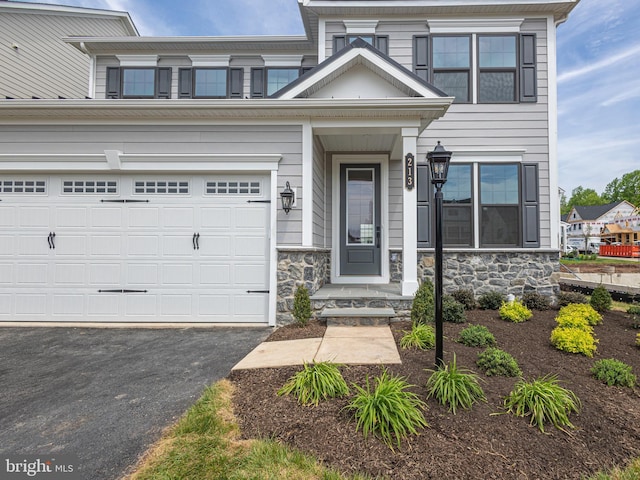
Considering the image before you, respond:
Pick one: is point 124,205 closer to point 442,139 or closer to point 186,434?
point 186,434

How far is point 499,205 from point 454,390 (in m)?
5.06

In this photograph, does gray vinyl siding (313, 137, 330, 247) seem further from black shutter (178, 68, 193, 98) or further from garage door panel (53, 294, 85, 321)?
black shutter (178, 68, 193, 98)

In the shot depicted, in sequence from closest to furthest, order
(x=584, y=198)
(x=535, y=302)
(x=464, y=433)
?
(x=464, y=433) < (x=535, y=302) < (x=584, y=198)

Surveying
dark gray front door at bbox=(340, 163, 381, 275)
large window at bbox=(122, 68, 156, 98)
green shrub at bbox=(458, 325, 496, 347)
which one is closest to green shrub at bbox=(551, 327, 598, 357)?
green shrub at bbox=(458, 325, 496, 347)

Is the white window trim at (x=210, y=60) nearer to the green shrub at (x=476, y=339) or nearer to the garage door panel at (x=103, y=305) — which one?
the garage door panel at (x=103, y=305)

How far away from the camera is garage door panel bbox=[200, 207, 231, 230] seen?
5.15 m

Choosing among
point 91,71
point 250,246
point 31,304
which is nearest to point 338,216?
point 250,246

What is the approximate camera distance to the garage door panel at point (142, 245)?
204 inches

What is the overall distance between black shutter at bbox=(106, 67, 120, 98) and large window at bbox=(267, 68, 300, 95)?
3.73m

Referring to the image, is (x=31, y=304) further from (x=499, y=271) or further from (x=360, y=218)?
(x=499, y=271)

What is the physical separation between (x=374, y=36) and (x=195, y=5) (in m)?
7.92

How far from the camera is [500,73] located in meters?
6.48

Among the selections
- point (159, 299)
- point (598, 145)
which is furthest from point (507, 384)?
point (598, 145)

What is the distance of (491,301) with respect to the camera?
5.77 m
